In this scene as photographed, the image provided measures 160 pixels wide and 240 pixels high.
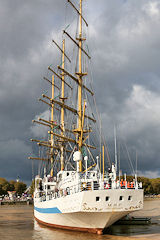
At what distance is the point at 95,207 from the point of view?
1093 inches

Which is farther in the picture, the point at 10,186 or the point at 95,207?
the point at 10,186

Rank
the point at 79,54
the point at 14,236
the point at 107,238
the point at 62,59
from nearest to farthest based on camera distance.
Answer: the point at 107,238, the point at 14,236, the point at 79,54, the point at 62,59

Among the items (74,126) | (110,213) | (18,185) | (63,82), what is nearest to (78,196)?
(110,213)

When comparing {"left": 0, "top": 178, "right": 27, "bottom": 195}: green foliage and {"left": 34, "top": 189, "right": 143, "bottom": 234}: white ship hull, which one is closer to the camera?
{"left": 34, "top": 189, "right": 143, "bottom": 234}: white ship hull

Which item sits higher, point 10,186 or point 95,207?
point 95,207

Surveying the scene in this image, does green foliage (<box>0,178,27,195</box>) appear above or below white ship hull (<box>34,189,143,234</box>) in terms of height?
below

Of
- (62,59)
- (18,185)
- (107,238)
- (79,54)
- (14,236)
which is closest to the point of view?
(107,238)

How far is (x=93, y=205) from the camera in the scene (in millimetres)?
27781

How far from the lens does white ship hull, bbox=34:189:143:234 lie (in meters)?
27.9

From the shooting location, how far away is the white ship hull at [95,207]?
91.4ft

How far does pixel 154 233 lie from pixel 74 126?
20.5 meters

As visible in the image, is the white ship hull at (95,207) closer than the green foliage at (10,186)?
Yes

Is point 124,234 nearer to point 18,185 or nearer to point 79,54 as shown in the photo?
point 79,54

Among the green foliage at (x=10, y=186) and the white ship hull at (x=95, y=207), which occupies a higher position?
the white ship hull at (x=95, y=207)
